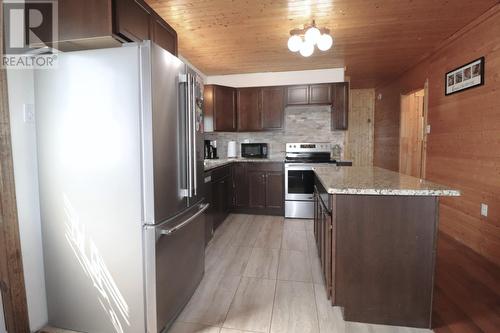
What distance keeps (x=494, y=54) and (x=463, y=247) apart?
2103 mm

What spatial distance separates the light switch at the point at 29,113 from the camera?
5.09 ft

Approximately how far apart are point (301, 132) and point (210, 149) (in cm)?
170

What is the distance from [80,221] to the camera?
1.57 meters

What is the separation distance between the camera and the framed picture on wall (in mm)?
2768

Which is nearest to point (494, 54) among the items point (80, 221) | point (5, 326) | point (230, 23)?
point (230, 23)

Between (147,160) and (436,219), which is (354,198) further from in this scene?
(147,160)

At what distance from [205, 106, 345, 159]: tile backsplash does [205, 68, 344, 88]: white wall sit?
0.49 meters

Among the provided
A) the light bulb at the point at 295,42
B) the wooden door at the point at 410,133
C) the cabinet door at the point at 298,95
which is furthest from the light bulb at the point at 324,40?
the wooden door at the point at 410,133

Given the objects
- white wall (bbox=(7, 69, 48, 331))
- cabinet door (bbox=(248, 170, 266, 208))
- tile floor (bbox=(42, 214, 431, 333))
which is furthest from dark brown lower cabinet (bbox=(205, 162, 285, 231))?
white wall (bbox=(7, 69, 48, 331))

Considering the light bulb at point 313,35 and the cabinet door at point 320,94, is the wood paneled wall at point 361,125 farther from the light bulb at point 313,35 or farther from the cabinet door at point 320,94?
the light bulb at point 313,35

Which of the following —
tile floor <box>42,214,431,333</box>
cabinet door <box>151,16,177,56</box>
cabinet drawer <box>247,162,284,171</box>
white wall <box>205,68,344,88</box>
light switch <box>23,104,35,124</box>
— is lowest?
tile floor <box>42,214,431,333</box>

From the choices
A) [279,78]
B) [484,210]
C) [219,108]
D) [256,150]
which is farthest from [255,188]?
[484,210]

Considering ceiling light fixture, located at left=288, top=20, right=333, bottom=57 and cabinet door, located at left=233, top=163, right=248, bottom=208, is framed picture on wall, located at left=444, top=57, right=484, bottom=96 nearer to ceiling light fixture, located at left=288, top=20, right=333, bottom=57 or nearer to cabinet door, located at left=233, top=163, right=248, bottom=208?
ceiling light fixture, located at left=288, top=20, right=333, bottom=57

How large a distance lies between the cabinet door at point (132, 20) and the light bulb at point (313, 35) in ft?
4.92
